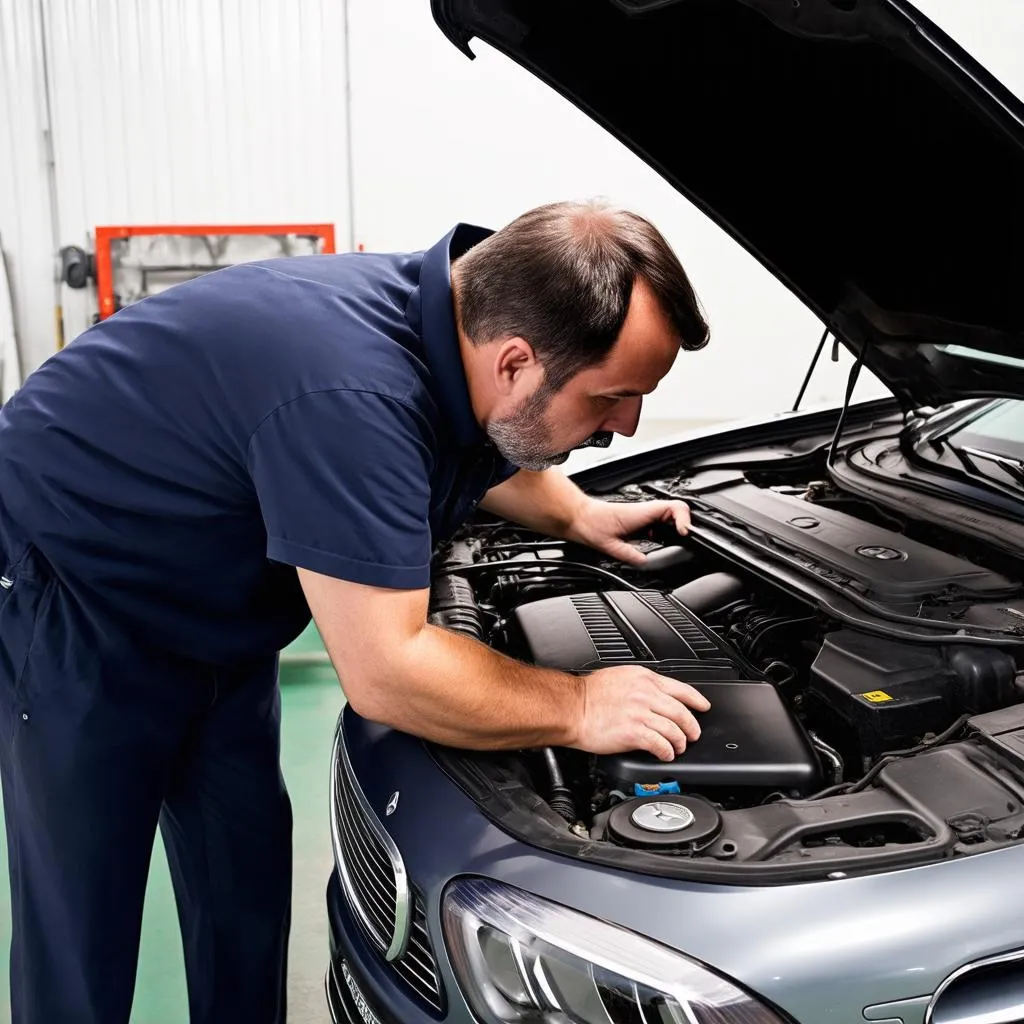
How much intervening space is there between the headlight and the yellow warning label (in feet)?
1.55

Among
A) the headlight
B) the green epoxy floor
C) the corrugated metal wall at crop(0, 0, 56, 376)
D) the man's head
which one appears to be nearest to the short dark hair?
the man's head

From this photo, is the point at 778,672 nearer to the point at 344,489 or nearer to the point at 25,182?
the point at 344,489

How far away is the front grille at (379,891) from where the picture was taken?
112cm

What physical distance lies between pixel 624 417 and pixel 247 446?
499 millimetres

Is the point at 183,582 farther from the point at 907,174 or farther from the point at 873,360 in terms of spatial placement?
the point at 873,360

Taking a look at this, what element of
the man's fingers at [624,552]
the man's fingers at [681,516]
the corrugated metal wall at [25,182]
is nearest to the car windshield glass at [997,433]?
the man's fingers at [681,516]

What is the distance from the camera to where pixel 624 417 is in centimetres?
138

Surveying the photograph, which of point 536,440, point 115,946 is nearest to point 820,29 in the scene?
point 536,440

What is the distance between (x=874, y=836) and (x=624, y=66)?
3.83 feet

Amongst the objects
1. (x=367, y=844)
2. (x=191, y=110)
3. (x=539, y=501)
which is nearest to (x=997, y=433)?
(x=539, y=501)

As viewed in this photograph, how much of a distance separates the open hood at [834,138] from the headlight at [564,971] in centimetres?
102

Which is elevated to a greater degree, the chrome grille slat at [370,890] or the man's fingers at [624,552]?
the man's fingers at [624,552]

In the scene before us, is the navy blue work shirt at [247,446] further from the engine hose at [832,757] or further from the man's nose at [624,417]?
the engine hose at [832,757]

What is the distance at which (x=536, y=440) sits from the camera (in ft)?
4.47
